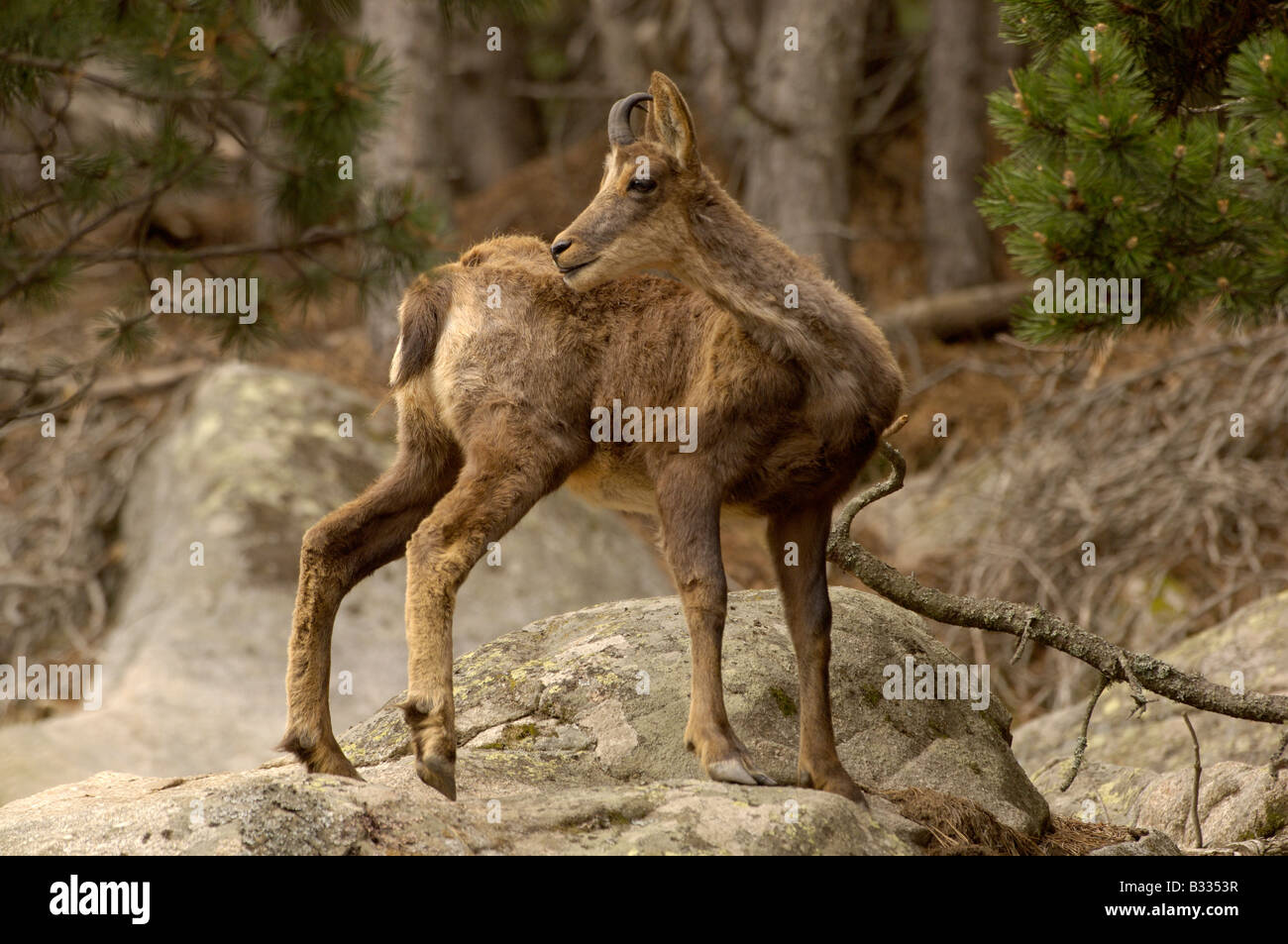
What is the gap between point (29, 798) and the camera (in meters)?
5.07

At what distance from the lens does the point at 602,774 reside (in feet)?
16.5

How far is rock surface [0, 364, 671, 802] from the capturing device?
29.1 ft

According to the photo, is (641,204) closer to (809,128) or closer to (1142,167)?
(1142,167)

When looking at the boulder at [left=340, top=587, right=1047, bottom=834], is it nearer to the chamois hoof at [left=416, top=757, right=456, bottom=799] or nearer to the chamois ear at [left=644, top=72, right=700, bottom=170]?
the chamois hoof at [left=416, top=757, right=456, bottom=799]

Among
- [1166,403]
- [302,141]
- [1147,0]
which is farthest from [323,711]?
[1166,403]

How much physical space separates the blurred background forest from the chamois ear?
6.36 feet

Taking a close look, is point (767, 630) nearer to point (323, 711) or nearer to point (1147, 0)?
point (323, 711)

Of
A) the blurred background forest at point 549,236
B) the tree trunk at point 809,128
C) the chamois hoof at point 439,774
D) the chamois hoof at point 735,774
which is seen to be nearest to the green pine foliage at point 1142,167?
the blurred background forest at point 549,236

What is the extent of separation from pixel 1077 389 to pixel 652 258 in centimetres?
787

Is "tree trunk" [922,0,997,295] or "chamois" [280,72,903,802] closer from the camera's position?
"chamois" [280,72,903,802]

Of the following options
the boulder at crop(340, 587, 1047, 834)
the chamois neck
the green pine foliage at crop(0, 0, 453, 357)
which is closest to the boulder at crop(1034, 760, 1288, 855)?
the boulder at crop(340, 587, 1047, 834)

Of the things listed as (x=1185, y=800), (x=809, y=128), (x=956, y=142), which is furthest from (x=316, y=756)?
(x=956, y=142)

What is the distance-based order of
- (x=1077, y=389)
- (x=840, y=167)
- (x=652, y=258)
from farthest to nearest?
1. (x=840, y=167)
2. (x=1077, y=389)
3. (x=652, y=258)
